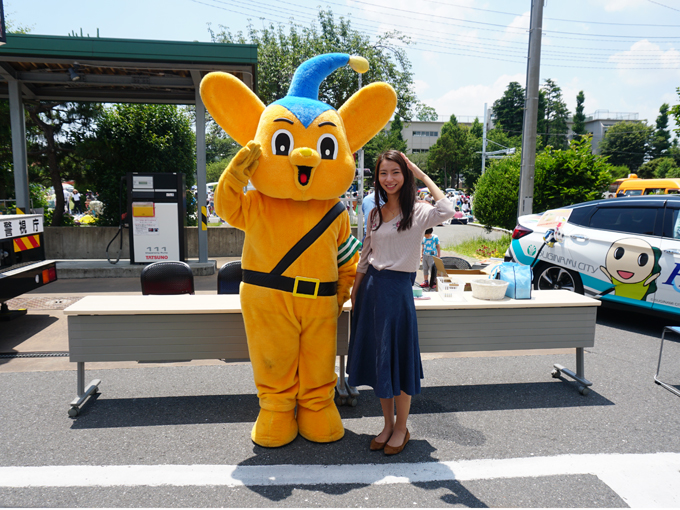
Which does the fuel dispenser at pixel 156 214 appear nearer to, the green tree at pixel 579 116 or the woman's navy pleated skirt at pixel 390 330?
the woman's navy pleated skirt at pixel 390 330

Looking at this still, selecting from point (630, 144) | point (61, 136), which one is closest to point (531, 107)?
point (61, 136)

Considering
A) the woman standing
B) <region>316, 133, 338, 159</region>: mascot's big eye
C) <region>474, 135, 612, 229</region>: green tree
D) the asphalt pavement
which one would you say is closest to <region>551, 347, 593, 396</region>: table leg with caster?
the asphalt pavement

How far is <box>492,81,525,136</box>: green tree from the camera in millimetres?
80188

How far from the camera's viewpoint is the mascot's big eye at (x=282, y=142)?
10.2ft

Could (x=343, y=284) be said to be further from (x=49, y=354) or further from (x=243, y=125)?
(x=49, y=354)

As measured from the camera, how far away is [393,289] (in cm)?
312

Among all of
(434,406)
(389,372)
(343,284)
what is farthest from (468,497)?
(343,284)

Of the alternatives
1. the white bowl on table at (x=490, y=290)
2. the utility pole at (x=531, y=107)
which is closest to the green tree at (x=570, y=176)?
the utility pole at (x=531, y=107)

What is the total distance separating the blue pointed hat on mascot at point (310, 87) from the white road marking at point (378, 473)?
85.8 inches

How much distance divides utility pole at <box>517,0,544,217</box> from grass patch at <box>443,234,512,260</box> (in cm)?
300

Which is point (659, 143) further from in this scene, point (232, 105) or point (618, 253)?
point (232, 105)

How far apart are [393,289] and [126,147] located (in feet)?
35.4

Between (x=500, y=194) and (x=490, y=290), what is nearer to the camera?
(x=490, y=290)

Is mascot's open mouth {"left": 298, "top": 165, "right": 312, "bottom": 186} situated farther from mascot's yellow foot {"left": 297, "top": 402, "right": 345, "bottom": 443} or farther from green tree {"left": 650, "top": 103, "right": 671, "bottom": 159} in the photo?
green tree {"left": 650, "top": 103, "right": 671, "bottom": 159}
